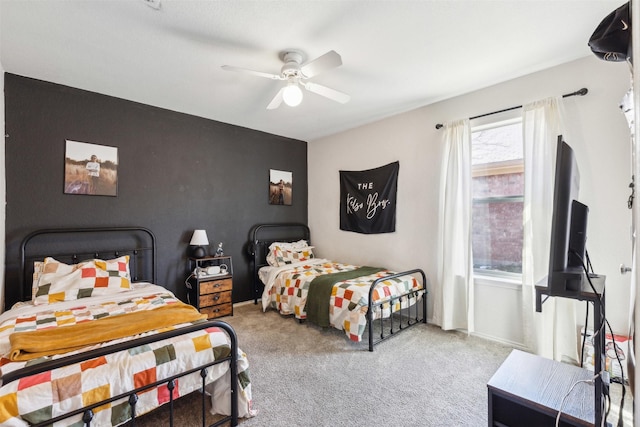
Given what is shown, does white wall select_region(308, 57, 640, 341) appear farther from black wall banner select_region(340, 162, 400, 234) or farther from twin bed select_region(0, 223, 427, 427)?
twin bed select_region(0, 223, 427, 427)

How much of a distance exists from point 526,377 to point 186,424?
1.90m

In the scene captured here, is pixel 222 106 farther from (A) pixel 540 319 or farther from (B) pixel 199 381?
(A) pixel 540 319

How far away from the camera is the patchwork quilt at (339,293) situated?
273 cm

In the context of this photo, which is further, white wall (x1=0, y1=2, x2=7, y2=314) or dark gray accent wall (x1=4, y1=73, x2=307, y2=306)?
dark gray accent wall (x1=4, y1=73, x2=307, y2=306)

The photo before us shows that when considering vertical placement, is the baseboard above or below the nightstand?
below

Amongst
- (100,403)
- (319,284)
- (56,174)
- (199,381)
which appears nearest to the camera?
(100,403)

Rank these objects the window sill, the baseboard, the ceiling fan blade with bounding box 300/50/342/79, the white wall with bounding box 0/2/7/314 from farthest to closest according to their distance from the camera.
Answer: the window sill → the baseboard → the white wall with bounding box 0/2/7/314 → the ceiling fan blade with bounding box 300/50/342/79

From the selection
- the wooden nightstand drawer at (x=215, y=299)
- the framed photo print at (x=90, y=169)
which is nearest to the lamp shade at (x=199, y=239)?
the wooden nightstand drawer at (x=215, y=299)

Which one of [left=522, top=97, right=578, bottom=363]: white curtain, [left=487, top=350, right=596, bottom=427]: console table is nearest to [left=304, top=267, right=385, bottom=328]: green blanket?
[left=522, top=97, right=578, bottom=363]: white curtain

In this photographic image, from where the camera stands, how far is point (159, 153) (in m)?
3.49

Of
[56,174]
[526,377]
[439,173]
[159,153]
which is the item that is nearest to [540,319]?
[526,377]

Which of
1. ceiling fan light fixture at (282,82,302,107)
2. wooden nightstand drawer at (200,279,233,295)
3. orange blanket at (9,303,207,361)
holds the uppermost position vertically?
ceiling fan light fixture at (282,82,302,107)

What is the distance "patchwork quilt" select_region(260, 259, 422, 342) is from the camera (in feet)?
8.95

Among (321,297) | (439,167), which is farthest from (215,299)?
(439,167)
